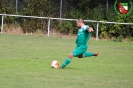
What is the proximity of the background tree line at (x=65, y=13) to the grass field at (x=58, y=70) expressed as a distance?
948 cm

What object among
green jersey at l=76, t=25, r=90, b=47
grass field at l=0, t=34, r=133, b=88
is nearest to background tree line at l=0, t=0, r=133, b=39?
grass field at l=0, t=34, r=133, b=88

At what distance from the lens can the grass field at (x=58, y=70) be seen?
40.5 ft

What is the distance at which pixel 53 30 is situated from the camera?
33500mm

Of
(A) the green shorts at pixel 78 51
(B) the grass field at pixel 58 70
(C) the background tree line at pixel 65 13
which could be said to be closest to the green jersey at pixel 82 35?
(A) the green shorts at pixel 78 51

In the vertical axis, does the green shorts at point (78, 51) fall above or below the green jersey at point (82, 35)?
below

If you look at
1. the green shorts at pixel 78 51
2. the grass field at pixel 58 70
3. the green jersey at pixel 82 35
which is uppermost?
the green jersey at pixel 82 35

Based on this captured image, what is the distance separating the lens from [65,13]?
35219 millimetres

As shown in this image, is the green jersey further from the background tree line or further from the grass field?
the background tree line

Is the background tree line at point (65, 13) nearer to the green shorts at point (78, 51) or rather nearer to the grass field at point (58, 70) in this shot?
the grass field at point (58, 70)

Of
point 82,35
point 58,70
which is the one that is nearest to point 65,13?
point 82,35

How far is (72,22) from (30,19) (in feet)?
9.35

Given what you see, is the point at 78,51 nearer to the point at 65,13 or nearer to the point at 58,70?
the point at 58,70

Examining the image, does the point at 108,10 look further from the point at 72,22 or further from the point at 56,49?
the point at 56,49

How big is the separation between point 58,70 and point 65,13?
20189 millimetres
